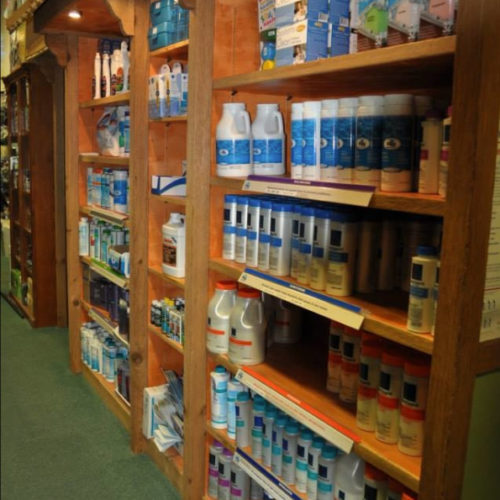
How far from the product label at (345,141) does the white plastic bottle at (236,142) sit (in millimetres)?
532

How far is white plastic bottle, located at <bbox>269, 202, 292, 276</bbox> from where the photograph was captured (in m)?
1.97

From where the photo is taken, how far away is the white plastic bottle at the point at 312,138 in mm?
1752

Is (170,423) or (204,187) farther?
(170,423)

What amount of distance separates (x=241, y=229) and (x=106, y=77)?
73.9 inches

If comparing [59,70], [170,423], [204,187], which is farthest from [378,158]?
[59,70]

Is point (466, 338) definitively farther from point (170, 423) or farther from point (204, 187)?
point (170, 423)

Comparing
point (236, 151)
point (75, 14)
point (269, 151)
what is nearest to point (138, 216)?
point (236, 151)

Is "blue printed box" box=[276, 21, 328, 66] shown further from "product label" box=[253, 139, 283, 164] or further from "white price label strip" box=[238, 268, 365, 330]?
"white price label strip" box=[238, 268, 365, 330]

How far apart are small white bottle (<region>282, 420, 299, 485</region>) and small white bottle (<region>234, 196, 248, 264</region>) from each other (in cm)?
62

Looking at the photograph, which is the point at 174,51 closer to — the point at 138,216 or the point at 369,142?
the point at 138,216

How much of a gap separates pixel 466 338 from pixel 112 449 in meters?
2.39

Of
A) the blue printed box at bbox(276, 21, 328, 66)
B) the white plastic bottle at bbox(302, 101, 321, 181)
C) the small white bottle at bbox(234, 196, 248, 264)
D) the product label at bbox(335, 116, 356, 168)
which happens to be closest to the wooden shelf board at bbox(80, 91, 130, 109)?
the small white bottle at bbox(234, 196, 248, 264)

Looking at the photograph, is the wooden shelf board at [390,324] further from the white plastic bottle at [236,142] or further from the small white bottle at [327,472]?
the white plastic bottle at [236,142]

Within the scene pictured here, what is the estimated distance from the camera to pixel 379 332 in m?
1.48
